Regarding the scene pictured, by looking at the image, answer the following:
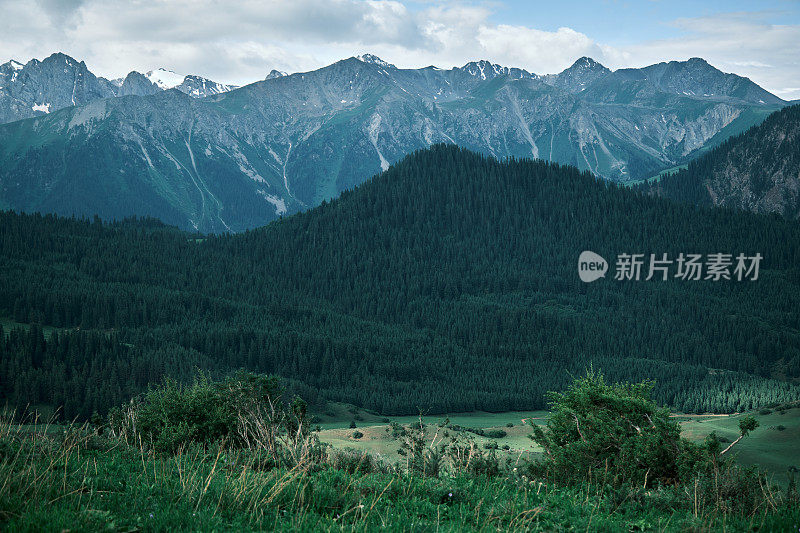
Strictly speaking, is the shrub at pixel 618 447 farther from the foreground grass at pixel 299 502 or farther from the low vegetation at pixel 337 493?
the foreground grass at pixel 299 502

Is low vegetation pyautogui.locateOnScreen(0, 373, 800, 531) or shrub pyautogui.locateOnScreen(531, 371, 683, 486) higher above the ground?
low vegetation pyautogui.locateOnScreen(0, 373, 800, 531)

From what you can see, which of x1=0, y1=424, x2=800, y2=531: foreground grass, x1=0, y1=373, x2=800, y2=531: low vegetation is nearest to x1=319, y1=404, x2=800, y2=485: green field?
x1=0, y1=373, x2=800, y2=531: low vegetation

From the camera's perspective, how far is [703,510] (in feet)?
50.7

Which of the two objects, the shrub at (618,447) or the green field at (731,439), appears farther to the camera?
the green field at (731,439)

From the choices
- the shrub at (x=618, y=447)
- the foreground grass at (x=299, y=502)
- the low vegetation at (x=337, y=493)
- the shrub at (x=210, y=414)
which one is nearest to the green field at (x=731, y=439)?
the shrub at (x=618, y=447)

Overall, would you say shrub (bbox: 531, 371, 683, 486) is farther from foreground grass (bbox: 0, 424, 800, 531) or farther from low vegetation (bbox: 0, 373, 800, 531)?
foreground grass (bbox: 0, 424, 800, 531)

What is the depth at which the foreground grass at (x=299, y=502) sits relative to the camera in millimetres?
11797

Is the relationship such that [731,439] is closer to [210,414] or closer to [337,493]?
[210,414]

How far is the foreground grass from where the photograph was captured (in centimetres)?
1180

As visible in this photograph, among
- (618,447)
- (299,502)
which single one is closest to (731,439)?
(618,447)

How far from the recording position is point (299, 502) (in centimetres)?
1370

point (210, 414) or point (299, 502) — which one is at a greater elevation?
point (299, 502)

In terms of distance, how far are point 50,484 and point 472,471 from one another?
1165 cm

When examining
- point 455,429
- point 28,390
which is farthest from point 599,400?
point 28,390
